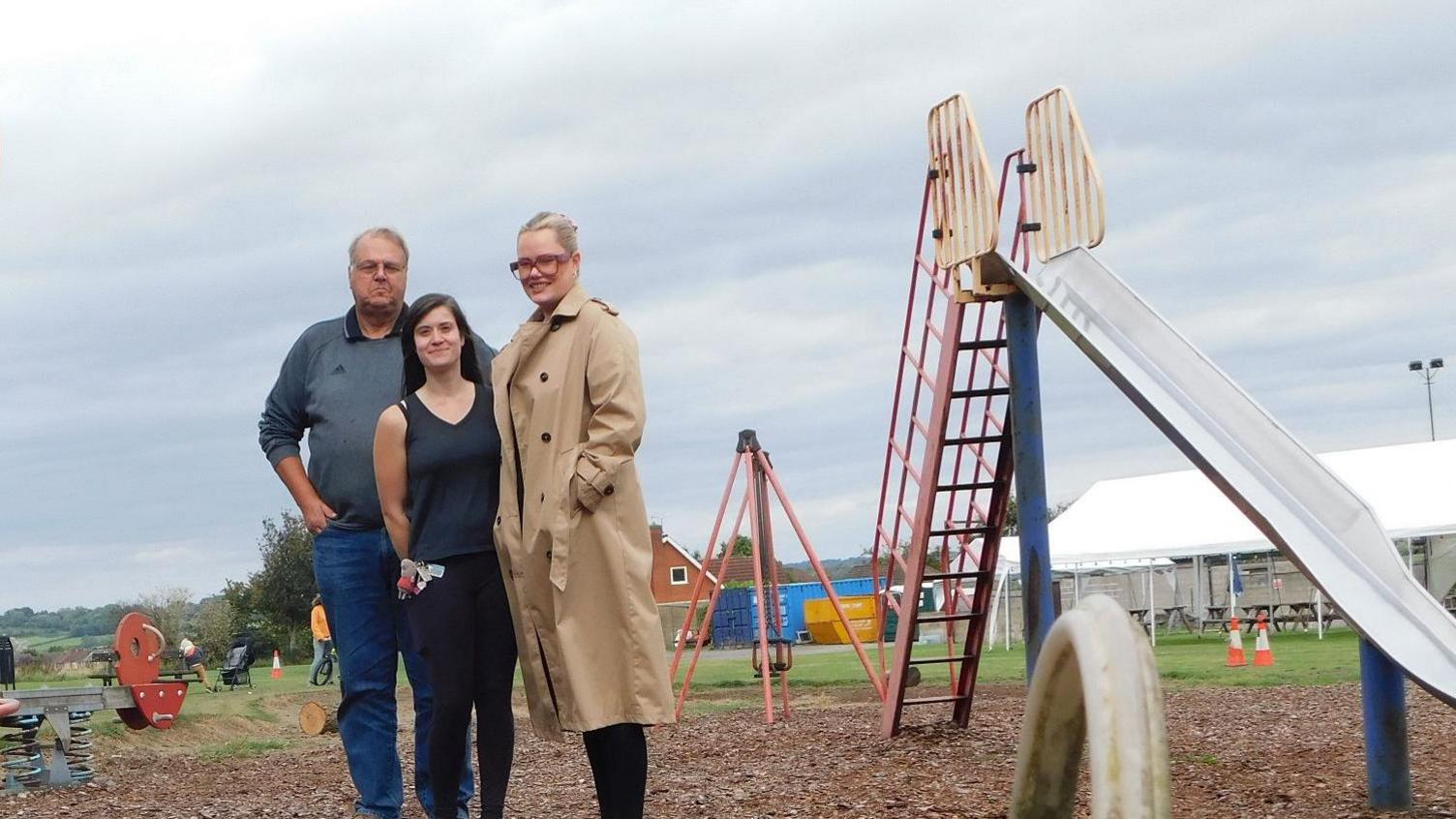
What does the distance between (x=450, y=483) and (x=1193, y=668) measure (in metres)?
14.9

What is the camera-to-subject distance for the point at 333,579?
18.7 feet

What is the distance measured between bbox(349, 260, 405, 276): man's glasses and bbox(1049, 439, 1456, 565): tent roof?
19326 mm

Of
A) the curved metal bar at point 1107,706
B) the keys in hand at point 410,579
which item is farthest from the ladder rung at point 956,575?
the curved metal bar at point 1107,706

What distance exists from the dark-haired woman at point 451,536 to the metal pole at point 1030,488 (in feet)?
13.1

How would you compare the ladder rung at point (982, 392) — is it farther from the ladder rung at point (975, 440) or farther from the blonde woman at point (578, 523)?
the blonde woman at point (578, 523)

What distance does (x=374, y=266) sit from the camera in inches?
224

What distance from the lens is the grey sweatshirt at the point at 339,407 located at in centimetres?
564

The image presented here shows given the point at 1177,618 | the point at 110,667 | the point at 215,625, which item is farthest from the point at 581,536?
the point at 215,625

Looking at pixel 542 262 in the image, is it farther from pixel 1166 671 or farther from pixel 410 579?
pixel 1166 671

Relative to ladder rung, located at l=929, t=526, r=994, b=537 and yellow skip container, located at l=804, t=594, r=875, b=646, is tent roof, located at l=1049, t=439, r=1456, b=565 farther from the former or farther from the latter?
ladder rung, located at l=929, t=526, r=994, b=537

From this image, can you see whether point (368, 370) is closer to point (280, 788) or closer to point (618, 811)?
point (618, 811)

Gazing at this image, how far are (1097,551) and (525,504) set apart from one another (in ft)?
72.3

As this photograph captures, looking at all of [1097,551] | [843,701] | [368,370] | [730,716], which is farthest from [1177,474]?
[368,370]

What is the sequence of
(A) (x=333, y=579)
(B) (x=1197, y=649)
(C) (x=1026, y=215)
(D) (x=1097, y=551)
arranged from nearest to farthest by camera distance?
(A) (x=333, y=579)
(C) (x=1026, y=215)
(B) (x=1197, y=649)
(D) (x=1097, y=551)
